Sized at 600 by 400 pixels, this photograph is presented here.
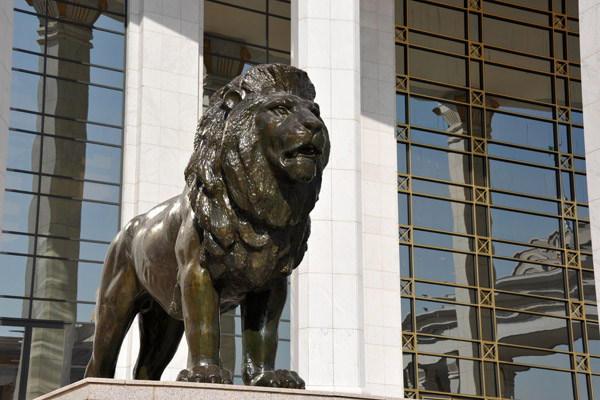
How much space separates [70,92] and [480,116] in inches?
526

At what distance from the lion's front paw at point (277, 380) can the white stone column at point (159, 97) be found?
56.9 feet

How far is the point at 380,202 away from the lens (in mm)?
28062

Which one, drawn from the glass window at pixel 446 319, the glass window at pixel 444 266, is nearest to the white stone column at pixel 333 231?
the glass window at pixel 446 319

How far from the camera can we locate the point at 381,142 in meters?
28.5

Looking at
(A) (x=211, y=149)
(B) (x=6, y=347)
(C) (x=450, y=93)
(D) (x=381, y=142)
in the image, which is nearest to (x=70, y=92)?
(B) (x=6, y=347)

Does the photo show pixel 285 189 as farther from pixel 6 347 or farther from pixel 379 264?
pixel 379 264

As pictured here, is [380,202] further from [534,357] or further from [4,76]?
[4,76]

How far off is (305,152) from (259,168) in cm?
35

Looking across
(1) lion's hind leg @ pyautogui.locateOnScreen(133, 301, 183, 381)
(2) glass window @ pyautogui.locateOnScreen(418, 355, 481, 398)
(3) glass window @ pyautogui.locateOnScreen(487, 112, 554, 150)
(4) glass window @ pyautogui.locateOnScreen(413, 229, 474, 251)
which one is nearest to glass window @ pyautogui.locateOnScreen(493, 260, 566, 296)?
(4) glass window @ pyautogui.locateOnScreen(413, 229, 474, 251)

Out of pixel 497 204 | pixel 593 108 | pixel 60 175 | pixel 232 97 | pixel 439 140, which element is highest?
pixel 439 140

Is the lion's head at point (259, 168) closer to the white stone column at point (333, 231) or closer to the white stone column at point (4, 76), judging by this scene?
the white stone column at point (4, 76)

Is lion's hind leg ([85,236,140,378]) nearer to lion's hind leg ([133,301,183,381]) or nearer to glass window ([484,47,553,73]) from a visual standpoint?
lion's hind leg ([133,301,183,381])

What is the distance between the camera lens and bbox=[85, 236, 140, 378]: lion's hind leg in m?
7.81

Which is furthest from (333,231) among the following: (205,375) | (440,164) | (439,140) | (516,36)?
(516,36)
